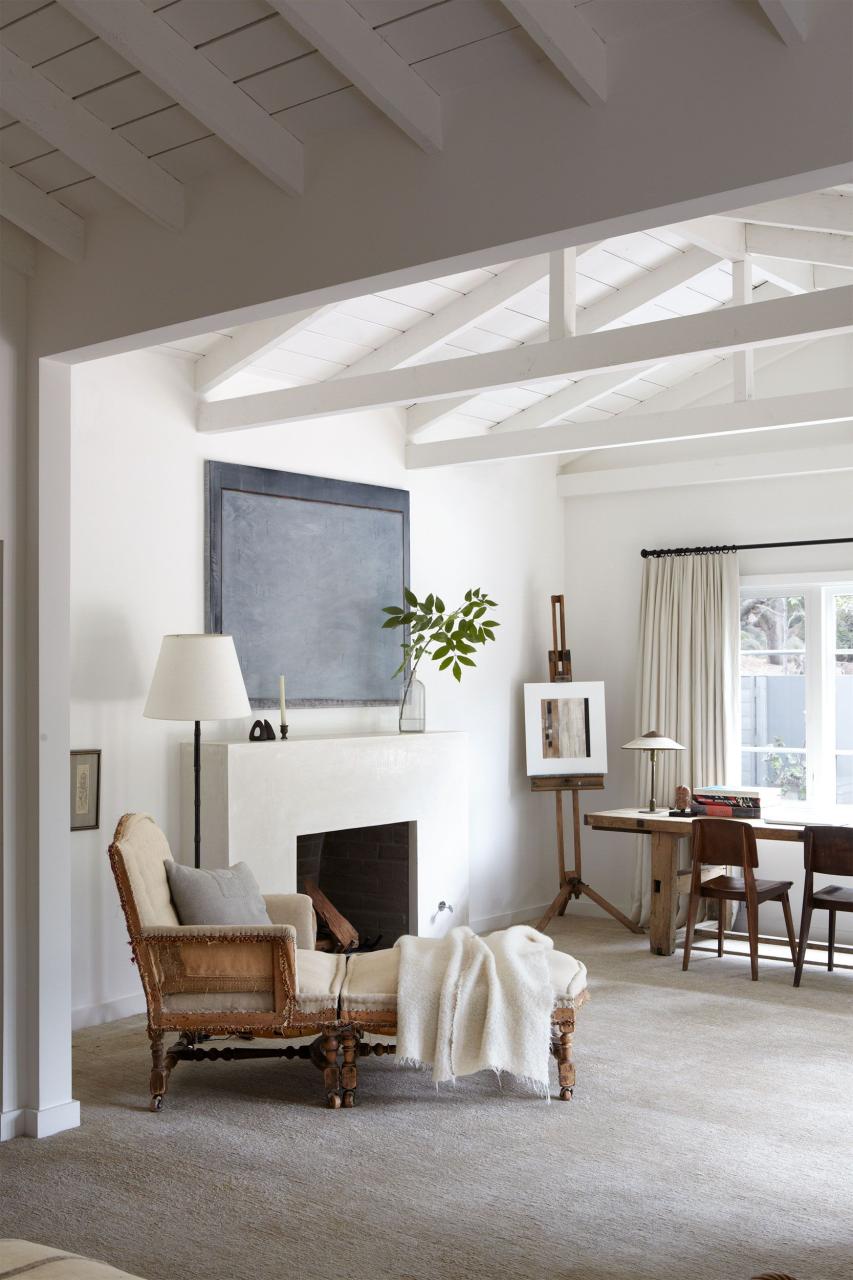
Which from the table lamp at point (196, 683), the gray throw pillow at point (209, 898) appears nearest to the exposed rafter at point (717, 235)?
the table lamp at point (196, 683)

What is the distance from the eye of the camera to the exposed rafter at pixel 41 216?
380 cm

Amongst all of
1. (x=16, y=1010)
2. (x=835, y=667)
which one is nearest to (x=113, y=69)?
(x=16, y=1010)

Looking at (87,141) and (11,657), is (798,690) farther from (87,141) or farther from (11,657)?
(87,141)

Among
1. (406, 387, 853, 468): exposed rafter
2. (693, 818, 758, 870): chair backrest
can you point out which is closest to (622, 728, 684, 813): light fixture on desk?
(693, 818, 758, 870): chair backrest

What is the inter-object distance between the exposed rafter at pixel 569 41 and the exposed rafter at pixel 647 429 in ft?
10.9

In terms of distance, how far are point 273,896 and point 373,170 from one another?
300 centimetres

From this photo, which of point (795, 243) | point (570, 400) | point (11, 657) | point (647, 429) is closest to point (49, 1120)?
point (11, 657)

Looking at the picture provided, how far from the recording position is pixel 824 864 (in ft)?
19.6

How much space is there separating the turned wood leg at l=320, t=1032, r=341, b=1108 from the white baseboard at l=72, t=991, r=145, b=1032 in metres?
1.53

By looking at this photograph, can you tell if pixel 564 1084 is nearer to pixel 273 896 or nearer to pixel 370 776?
pixel 273 896

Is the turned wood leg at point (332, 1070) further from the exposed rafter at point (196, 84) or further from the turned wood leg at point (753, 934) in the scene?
the exposed rafter at point (196, 84)

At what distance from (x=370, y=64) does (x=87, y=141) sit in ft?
3.22

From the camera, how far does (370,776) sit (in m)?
6.44

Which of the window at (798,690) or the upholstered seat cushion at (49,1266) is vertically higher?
the window at (798,690)
